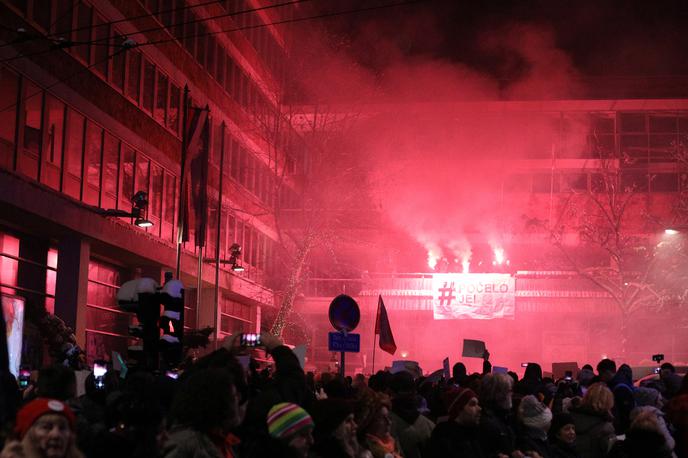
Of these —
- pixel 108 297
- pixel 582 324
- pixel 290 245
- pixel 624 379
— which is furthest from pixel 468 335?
pixel 624 379

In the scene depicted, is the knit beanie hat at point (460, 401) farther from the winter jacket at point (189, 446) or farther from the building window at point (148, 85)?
the building window at point (148, 85)

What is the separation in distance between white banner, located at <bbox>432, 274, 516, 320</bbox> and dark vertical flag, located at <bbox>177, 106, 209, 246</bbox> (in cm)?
2267

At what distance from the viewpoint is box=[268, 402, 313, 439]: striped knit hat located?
554cm

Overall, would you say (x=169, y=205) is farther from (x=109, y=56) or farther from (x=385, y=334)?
(x=385, y=334)

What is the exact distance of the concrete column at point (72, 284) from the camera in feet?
78.9

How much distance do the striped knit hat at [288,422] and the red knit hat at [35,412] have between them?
4.17ft

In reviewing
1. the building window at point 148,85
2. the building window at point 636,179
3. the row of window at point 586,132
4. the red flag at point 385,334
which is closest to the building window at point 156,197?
the building window at point 148,85

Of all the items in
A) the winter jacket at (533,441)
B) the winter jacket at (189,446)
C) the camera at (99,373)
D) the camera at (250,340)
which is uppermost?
the camera at (250,340)

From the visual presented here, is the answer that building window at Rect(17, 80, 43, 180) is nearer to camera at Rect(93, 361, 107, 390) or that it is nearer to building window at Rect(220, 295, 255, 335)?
camera at Rect(93, 361, 107, 390)

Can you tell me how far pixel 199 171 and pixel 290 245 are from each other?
25.1m

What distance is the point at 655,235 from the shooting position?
47.0m

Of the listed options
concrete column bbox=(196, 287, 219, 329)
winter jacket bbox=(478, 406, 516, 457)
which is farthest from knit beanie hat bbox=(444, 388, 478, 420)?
concrete column bbox=(196, 287, 219, 329)

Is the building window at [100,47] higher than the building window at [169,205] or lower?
higher

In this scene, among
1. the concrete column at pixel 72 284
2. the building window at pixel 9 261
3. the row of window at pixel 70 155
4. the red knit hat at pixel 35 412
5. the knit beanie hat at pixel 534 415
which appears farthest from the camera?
the concrete column at pixel 72 284
